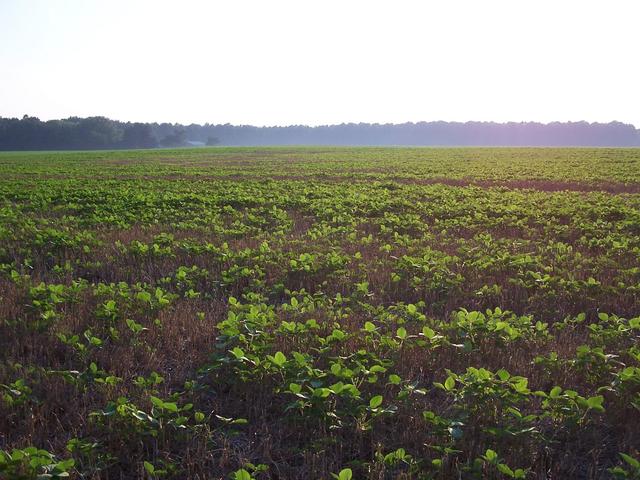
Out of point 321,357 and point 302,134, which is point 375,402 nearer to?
point 321,357

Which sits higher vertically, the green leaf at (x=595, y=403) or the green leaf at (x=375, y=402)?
the green leaf at (x=595, y=403)

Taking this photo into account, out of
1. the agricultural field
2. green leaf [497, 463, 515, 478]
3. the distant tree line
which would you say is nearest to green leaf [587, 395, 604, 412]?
the agricultural field

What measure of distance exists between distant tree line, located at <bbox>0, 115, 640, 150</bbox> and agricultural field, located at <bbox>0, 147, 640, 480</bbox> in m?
108

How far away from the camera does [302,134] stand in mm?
179375

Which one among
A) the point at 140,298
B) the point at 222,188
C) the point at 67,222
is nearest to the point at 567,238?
→ the point at 140,298

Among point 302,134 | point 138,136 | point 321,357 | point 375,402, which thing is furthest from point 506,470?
point 302,134

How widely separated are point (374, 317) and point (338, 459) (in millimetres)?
2695

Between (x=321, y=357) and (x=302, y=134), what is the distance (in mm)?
179227

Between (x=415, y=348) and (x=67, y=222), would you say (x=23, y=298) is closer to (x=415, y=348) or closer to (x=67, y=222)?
(x=415, y=348)

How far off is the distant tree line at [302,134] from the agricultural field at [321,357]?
10795cm

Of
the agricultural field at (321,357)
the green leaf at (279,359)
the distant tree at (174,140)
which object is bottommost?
the agricultural field at (321,357)

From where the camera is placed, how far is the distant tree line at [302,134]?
339ft

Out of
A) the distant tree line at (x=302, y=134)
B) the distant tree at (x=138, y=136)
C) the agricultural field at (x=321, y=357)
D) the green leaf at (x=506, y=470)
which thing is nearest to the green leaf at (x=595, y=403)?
the agricultural field at (x=321, y=357)

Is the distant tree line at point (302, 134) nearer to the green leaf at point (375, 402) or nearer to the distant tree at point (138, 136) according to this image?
the distant tree at point (138, 136)
